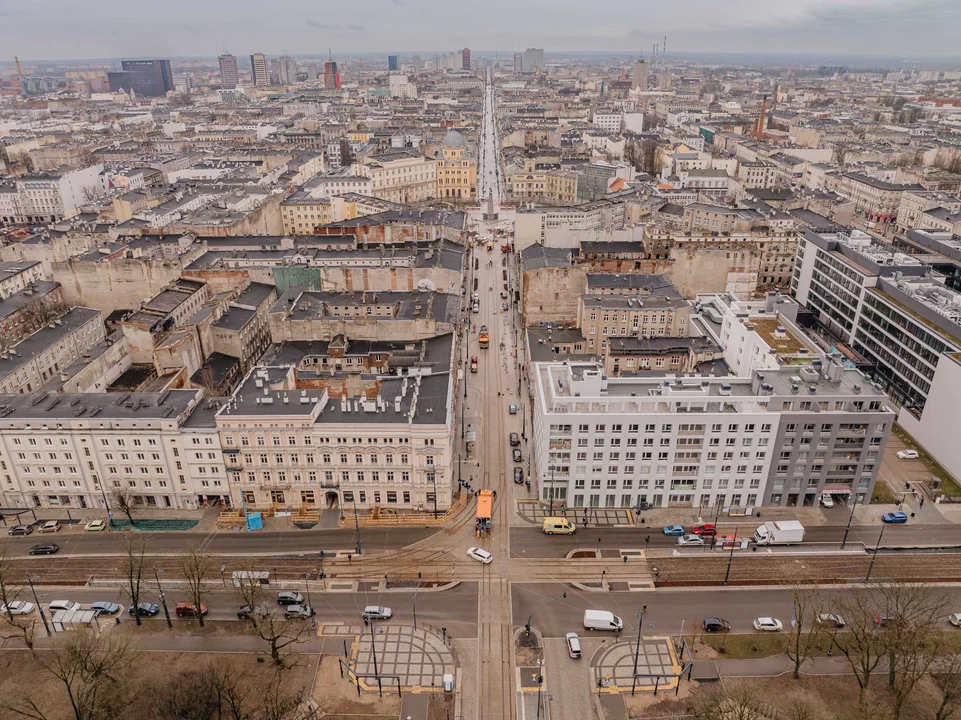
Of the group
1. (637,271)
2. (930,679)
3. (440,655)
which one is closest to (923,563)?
(930,679)

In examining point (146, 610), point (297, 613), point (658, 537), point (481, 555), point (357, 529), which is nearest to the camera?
point (297, 613)

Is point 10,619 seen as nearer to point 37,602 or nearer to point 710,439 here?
point 37,602

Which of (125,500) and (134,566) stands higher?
(125,500)

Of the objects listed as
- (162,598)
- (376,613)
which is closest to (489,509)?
(376,613)

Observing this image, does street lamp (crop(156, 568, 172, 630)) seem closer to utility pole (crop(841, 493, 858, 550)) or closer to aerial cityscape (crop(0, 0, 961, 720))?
aerial cityscape (crop(0, 0, 961, 720))

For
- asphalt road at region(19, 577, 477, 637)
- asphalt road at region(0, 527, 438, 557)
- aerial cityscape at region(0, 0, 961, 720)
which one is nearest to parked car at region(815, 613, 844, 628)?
aerial cityscape at region(0, 0, 961, 720)

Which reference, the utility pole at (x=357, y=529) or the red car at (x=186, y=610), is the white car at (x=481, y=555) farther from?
the red car at (x=186, y=610)

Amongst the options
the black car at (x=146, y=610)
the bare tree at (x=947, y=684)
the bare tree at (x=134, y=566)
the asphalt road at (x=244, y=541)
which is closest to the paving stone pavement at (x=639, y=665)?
the bare tree at (x=947, y=684)
